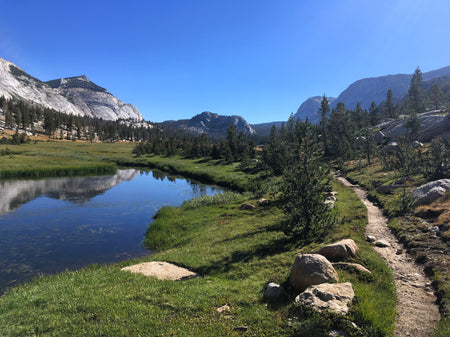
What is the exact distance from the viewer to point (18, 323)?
9.86 m

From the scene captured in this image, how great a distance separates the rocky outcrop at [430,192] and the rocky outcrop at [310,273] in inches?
776

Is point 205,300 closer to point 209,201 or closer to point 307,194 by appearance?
point 307,194

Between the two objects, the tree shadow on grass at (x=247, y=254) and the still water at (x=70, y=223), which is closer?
the tree shadow on grass at (x=247, y=254)

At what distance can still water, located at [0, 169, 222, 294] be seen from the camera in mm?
21609

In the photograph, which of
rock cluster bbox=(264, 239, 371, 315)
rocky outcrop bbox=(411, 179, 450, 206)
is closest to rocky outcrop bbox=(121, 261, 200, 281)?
rock cluster bbox=(264, 239, 371, 315)

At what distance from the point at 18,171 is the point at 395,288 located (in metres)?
83.8

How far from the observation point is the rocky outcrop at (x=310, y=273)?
36.3ft

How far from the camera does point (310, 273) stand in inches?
441

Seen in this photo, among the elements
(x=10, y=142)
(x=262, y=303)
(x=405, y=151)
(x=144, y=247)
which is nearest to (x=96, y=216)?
(x=144, y=247)

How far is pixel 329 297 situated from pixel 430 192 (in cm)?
2318

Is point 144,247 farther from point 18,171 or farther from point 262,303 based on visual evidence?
point 18,171

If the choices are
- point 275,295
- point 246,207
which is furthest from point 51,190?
point 275,295

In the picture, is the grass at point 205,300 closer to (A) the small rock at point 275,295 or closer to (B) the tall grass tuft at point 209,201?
(A) the small rock at point 275,295

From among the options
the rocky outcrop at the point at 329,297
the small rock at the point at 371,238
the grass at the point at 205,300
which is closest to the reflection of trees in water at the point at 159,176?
the grass at the point at 205,300
